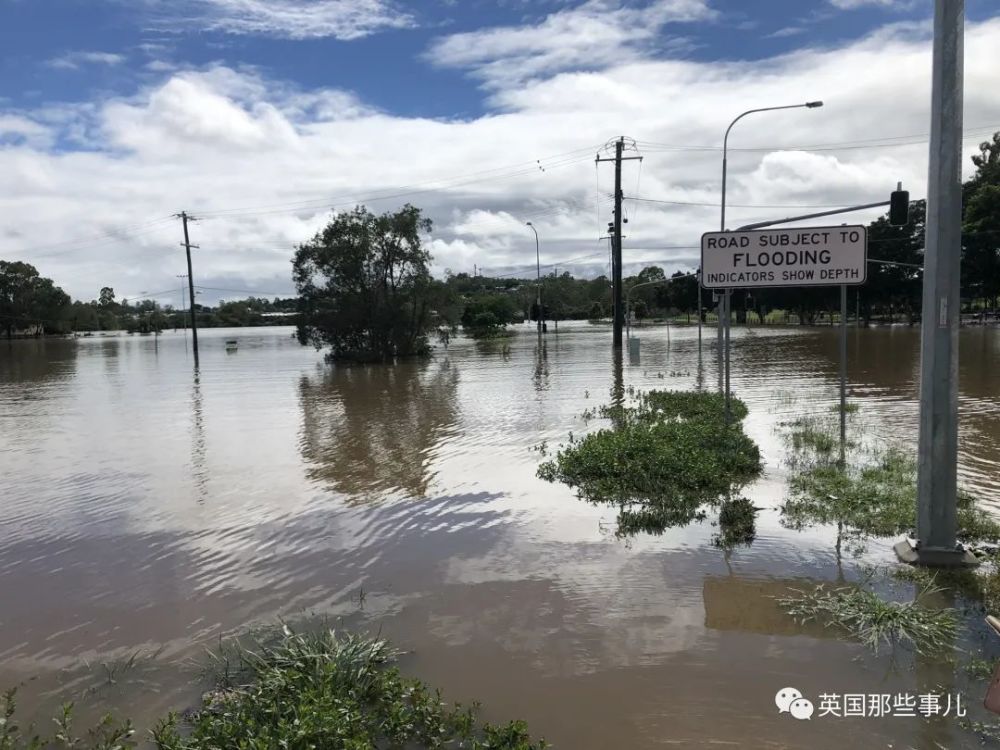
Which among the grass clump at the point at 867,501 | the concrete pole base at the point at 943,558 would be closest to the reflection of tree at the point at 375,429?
the grass clump at the point at 867,501

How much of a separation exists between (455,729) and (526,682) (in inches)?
26.3

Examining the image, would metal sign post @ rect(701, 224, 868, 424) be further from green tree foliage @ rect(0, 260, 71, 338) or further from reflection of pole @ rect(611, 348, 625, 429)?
green tree foliage @ rect(0, 260, 71, 338)

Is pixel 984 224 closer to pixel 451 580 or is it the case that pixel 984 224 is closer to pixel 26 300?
pixel 451 580

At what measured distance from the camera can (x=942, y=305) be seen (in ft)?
19.6

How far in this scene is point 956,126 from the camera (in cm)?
591

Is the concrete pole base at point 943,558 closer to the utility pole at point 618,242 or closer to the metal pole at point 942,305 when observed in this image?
the metal pole at point 942,305

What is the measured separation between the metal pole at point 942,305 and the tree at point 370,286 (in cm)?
3734

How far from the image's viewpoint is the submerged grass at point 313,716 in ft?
12.3

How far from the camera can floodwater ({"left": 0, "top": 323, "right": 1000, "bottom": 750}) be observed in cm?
439

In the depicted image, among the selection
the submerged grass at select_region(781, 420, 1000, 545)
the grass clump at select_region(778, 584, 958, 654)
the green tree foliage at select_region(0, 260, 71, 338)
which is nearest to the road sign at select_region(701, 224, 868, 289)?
the submerged grass at select_region(781, 420, 1000, 545)

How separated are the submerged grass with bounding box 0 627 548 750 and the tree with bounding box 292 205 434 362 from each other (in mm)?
37887

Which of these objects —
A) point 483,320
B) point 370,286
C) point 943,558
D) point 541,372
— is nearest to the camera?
point 943,558

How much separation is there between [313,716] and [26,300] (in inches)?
4966

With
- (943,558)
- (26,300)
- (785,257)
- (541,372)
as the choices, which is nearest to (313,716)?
(943,558)
